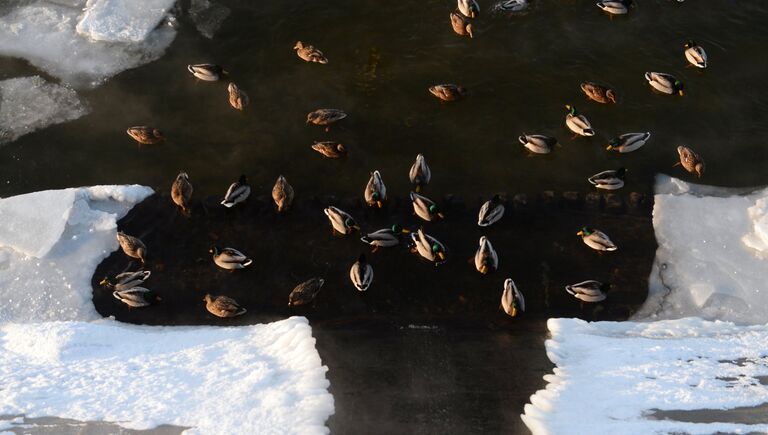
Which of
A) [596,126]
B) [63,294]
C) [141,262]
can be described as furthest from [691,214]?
→ [63,294]

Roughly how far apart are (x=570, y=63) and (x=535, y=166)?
267 centimetres

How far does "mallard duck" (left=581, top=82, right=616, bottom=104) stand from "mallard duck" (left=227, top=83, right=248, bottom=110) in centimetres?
620

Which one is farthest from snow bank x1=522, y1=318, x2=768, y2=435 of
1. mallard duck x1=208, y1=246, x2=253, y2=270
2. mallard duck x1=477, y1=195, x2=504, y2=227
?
mallard duck x1=208, y1=246, x2=253, y2=270

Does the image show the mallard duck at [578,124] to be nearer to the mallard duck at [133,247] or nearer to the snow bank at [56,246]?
the snow bank at [56,246]

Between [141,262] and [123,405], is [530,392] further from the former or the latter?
[141,262]

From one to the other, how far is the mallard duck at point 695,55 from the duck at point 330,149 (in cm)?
680

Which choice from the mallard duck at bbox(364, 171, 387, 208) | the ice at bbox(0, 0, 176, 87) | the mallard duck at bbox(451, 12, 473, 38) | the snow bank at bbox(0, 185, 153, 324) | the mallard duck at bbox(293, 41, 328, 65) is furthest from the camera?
the mallard duck at bbox(451, 12, 473, 38)

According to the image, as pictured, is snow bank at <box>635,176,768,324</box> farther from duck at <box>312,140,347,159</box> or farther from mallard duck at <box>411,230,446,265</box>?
duck at <box>312,140,347,159</box>

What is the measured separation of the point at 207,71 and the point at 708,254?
9.25 metres

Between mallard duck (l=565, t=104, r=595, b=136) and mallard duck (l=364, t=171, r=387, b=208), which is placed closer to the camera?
mallard duck (l=364, t=171, r=387, b=208)

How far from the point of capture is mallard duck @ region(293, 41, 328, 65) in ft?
45.5

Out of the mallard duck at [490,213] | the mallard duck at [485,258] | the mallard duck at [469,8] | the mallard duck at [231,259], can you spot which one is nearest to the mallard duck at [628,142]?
the mallard duck at [490,213]

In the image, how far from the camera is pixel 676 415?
977 centimetres

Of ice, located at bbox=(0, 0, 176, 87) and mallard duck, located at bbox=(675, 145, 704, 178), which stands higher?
mallard duck, located at bbox=(675, 145, 704, 178)
